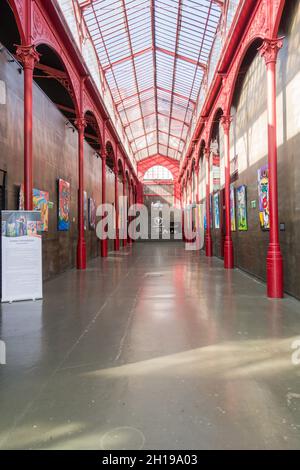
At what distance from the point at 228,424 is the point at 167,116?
2775 centimetres

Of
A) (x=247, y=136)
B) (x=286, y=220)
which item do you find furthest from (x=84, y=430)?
(x=247, y=136)

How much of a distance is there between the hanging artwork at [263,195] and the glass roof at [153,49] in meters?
8.04

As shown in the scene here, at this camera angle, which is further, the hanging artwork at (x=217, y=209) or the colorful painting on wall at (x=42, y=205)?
the hanging artwork at (x=217, y=209)

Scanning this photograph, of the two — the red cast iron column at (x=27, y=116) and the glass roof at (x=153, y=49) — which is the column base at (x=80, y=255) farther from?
the glass roof at (x=153, y=49)

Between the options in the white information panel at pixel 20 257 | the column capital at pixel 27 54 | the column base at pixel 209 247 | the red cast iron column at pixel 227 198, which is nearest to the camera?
the white information panel at pixel 20 257

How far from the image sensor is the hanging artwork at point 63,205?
1001 cm

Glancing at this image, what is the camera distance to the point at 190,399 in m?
2.45

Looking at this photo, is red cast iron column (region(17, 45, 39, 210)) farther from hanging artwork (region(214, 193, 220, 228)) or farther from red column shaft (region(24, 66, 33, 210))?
hanging artwork (region(214, 193, 220, 228))

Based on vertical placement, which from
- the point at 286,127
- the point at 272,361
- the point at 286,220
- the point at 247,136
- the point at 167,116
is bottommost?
the point at 272,361

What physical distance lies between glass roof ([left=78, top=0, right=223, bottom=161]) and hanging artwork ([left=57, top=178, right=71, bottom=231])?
6.86m

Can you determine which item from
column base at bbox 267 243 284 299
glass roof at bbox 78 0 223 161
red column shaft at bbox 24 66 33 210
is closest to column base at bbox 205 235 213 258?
glass roof at bbox 78 0 223 161

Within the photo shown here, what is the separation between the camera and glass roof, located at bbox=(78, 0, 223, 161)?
12.9 metres

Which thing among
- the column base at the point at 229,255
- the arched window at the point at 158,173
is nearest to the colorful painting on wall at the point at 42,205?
the column base at the point at 229,255

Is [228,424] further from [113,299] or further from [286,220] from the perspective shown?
[286,220]
